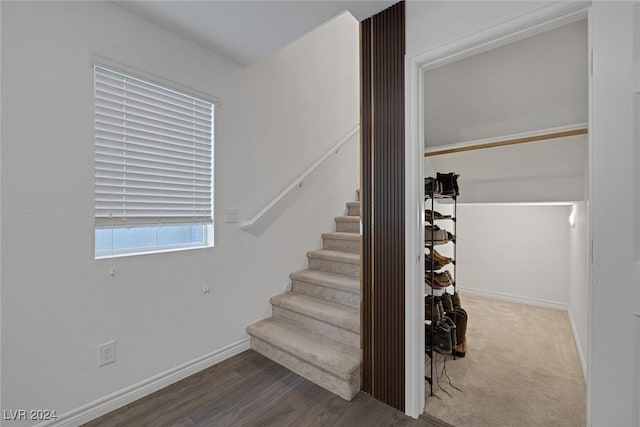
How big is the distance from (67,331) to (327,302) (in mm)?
1654

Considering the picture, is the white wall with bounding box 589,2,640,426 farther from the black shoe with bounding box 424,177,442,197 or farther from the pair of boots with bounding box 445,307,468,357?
the pair of boots with bounding box 445,307,468,357

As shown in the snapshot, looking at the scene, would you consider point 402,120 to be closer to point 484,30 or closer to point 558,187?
point 484,30

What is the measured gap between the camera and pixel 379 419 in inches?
61.2

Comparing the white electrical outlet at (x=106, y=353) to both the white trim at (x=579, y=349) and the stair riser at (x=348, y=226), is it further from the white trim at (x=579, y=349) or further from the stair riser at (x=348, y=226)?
the white trim at (x=579, y=349)

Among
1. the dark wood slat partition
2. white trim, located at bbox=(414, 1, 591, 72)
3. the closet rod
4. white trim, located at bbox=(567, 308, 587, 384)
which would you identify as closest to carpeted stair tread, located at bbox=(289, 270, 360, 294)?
the dark wood slat partition

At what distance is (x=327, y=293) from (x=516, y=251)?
3.05 m

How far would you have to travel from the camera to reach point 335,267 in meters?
2.63

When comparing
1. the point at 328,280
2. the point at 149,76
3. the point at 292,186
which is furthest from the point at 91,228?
the point at 328,280

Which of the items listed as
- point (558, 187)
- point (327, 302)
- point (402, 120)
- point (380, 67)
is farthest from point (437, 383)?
point (380, 67)

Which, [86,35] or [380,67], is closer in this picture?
[86,35]

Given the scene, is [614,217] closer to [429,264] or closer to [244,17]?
[429,264]

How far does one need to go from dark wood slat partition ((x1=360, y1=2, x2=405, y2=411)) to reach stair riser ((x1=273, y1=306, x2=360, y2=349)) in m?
0.21

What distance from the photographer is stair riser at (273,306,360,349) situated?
1.97m

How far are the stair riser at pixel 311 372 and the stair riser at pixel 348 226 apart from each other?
1.51 metres
